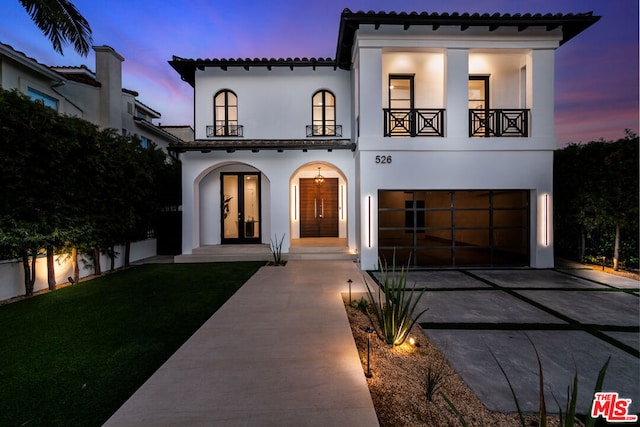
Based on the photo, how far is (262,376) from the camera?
2.98 meters

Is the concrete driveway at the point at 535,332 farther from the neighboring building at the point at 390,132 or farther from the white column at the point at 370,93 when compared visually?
the white column at the point at 370,93

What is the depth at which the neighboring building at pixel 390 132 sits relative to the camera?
8.68 metres

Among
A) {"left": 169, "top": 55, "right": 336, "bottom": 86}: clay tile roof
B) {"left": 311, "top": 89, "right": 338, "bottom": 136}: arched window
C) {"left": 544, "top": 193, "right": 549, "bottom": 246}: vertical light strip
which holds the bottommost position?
{"left": 544, "top": 193, "right": 549, "bottom": 246}: vertical light strip

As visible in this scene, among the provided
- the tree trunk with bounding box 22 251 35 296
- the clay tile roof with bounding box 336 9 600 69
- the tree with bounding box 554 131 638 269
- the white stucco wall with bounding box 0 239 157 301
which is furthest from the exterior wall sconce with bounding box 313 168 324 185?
the tree trunk with bounding box 22 251 35 296

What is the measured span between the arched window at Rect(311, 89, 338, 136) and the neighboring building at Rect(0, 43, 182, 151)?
7210mm

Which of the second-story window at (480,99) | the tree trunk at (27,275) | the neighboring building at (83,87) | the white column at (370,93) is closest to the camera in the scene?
the tree trunk at (27,275)

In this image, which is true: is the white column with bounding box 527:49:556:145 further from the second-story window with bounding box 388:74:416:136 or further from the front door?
the front door

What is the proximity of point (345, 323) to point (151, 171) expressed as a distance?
8747 mm

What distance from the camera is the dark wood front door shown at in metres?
13.6

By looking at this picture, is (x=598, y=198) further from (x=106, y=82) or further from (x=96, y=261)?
(x=106, y=82)

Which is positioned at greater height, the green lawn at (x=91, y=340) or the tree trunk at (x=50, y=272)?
the tree trunk at (x=50, y=272)

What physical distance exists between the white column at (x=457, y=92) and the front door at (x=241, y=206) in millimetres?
7904

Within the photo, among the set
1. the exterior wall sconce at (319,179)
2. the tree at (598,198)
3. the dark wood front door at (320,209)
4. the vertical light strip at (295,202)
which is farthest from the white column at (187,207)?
the tree at (598,198)

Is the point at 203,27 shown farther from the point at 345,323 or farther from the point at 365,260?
the point at 345,323
